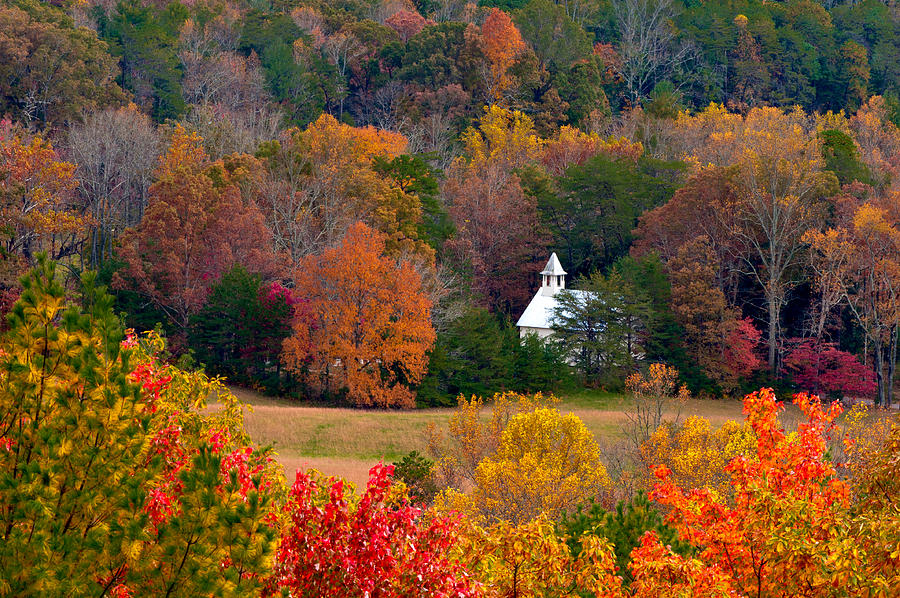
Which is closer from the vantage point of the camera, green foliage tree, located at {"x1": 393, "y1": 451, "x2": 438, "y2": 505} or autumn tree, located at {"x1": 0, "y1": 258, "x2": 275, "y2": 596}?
autumn tree, located at {"x1": 0, "y1": 258, "x2": 275, "y2": 596}

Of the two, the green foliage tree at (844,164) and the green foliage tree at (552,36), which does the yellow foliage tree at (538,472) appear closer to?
the green foliage tree at (844,164)

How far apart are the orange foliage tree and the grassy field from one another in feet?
6.35

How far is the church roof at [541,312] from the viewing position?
5438cm

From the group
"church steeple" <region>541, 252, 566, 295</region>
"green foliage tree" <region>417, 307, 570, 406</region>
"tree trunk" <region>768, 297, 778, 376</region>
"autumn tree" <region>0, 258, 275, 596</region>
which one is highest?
"church steeple" <region>541, 252, 566, 295</region>

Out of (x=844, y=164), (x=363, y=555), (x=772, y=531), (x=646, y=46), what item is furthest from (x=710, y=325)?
(x=646, y=46)

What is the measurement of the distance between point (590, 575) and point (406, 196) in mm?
47912

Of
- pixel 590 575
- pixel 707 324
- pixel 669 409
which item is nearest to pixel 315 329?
pixel 669 409

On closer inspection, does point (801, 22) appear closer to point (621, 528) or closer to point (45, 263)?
point (621, 528)

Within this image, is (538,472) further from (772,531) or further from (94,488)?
(94,488)

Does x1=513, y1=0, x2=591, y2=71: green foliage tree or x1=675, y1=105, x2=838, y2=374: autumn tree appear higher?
x1=513, y1=0, x2=591, y2=71: green foliage tree

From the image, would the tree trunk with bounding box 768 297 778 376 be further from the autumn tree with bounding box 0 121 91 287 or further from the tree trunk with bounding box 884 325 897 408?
the autumn tree with bounding box 0 121 91 287

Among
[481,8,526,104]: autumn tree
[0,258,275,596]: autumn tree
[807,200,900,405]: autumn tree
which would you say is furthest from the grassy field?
[481,8,526,104]: autumn tree

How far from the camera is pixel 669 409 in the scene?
1735 inches

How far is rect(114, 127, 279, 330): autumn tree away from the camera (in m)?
50.4
